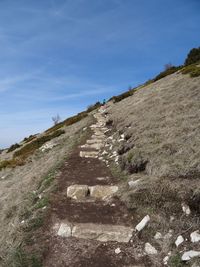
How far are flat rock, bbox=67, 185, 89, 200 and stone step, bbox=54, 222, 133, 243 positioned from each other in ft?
5.66

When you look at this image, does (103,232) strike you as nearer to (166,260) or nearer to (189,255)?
(166,260)

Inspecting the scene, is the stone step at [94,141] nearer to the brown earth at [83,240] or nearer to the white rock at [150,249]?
the brown earth at [83,240]

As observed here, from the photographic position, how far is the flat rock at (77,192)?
31.7 ft

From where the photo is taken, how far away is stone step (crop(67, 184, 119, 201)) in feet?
31.5

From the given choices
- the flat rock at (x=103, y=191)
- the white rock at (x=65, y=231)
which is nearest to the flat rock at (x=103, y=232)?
the white rock at (x=65, y=231)

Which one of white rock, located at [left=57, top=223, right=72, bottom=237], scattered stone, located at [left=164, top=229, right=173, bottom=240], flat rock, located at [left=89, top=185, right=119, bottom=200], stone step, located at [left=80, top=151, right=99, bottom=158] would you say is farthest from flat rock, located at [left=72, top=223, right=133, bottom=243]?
stone step, located at [left=80, top=151, right=99, bottom=158]

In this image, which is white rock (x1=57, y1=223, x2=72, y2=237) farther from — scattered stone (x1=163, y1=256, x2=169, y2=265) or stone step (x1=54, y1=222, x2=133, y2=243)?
scattered stone (x1=163, y1=256, x2=169, y2=265)

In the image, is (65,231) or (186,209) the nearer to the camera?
(186,209)

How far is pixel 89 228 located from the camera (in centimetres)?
773

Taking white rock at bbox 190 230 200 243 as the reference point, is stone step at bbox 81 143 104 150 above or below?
above

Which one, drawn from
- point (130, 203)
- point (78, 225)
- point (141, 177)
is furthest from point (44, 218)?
point (141, 177)

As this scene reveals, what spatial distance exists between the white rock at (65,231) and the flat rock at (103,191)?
1.93 metres

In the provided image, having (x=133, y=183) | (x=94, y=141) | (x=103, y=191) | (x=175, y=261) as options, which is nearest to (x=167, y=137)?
(x=133, y=183)

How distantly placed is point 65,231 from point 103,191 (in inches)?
93.7
